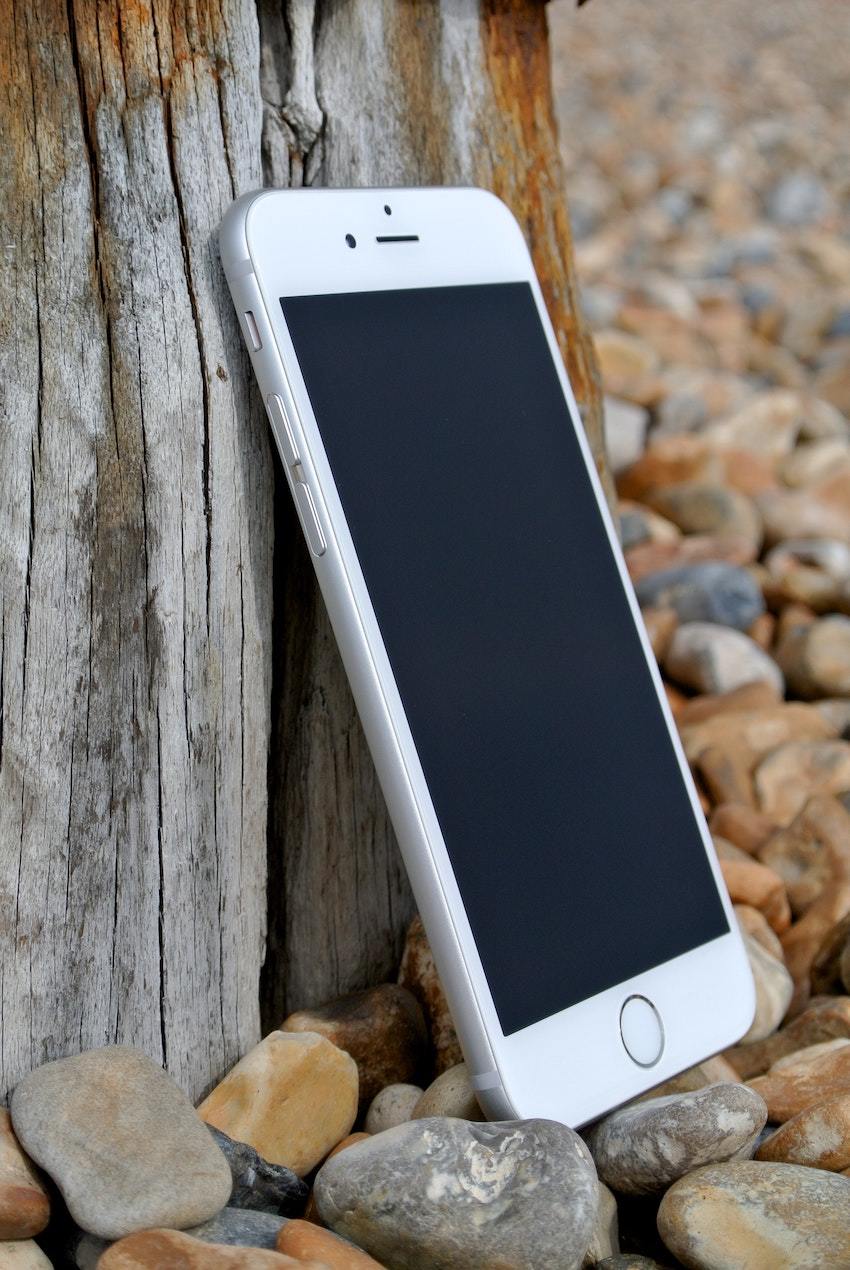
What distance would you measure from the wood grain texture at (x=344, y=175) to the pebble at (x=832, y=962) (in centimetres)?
72

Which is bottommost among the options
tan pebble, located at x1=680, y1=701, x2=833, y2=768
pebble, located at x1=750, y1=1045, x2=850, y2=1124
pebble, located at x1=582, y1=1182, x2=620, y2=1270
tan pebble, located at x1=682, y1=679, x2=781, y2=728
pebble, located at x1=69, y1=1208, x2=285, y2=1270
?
pebble, located at x1=582, y1=1182, x2=620, y2=1270

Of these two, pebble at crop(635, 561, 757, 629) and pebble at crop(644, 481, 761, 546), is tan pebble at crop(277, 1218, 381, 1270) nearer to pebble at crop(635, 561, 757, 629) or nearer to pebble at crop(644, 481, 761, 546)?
pebble at crop(635, 561, 757, 629)

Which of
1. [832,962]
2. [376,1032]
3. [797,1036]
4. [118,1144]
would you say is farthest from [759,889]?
[118,1144]

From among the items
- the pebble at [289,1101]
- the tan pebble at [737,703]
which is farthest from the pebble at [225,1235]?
the tan pebble at [737,703]

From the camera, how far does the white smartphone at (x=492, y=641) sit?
70.4 inches

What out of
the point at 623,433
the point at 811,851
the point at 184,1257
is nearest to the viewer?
the point at 184,1257

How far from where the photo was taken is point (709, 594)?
370cm

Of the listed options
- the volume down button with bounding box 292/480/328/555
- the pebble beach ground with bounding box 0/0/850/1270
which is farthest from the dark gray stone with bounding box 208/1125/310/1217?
the volume down button with bounding box 292/480/328/555

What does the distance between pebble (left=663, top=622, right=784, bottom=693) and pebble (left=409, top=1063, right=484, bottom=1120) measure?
1729 millimetres

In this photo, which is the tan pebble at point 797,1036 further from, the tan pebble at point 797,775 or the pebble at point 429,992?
the tan pebble at point 797,775

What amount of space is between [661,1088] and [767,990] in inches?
14.9

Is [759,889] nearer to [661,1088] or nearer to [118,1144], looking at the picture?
[661,1088]

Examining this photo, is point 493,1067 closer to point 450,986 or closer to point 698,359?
point 450,986

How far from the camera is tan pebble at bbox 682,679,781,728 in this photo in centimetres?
328
